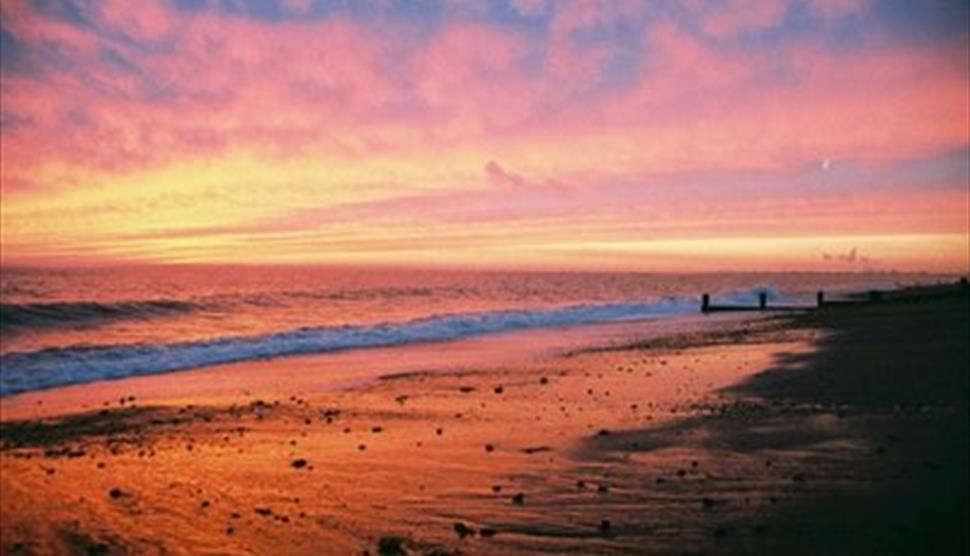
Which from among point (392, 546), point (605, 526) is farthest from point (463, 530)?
point (605, 526)

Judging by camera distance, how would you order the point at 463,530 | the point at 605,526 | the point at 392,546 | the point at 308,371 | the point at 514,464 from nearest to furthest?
the point at 392,546 → the point at 605,526 → the point at 463,530 → the point at 514,464 → the point at 308,371

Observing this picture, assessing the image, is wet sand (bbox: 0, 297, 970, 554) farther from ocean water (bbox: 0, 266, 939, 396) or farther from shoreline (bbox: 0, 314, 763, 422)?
ocean water (bbox: 0, 266, 939, 396)

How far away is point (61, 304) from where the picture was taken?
5022 centimetres

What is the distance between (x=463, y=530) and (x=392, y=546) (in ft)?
2.29

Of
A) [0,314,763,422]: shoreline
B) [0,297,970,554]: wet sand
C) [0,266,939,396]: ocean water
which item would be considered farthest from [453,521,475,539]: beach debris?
[0,266,939,396]: ocean water

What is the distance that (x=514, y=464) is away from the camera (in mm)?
10734

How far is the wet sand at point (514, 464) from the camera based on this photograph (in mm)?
7816

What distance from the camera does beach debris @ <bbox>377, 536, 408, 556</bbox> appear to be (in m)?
7.45

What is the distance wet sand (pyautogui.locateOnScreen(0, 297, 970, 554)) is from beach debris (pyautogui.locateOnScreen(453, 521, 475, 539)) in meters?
0.04

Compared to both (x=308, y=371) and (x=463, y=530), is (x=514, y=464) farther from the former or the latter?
(x=308, y=371)

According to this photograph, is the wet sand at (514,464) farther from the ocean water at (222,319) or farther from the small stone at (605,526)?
the ocean water at (222,319)

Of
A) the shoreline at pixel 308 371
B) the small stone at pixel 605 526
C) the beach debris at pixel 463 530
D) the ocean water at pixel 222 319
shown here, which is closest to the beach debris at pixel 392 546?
the beach debris at pixel 463 530

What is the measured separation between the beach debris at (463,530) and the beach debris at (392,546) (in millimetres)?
482

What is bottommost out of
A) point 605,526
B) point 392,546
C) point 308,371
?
point 308,371
